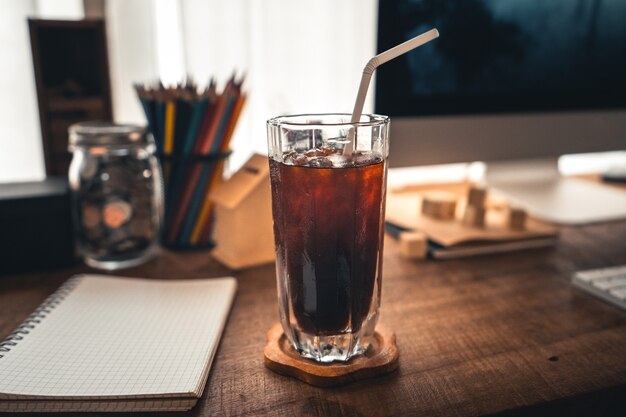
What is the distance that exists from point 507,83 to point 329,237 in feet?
2.00

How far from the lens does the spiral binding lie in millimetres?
533

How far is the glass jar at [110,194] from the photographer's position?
774 millimetres

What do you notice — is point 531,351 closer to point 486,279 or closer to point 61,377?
point 486,279

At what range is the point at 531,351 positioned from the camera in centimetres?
54

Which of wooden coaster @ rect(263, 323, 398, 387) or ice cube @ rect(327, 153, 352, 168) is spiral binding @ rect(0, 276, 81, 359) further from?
ice cube @ rect(327, 153, 352, 168)

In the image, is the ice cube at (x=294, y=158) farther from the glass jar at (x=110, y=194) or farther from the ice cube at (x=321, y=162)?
the glass jar at (x=110, y=194)

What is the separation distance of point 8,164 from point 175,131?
0.80m

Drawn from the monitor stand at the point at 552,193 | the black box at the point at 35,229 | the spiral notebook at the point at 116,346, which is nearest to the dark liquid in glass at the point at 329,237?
the spiral notebook at the point at 116,346

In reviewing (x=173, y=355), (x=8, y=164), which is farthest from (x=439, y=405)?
(x=8, y=164)

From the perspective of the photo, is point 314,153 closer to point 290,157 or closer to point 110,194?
point 290,157

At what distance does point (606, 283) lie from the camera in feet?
2.22

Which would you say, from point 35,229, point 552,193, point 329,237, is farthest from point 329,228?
point 552,193

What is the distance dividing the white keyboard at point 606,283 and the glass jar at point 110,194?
0.67 metres

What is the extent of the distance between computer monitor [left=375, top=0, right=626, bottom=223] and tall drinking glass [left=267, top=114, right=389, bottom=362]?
13.7 inches
